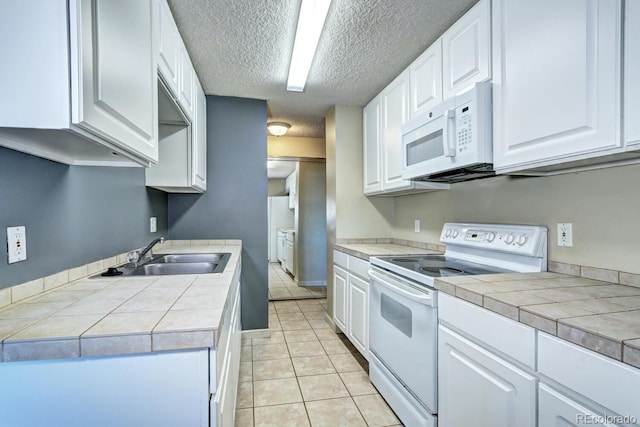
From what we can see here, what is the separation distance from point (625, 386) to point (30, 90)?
1.56m

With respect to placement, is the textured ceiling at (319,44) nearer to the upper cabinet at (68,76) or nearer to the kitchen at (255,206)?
the kitchen at (255,206)

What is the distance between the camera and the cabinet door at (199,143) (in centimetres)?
232

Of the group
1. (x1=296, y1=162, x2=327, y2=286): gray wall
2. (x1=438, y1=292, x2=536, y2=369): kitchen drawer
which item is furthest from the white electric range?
(x1=296, y1=162, x2=327, y2=286): gray wall

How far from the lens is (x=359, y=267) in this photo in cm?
244

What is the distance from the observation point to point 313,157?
4387 mm

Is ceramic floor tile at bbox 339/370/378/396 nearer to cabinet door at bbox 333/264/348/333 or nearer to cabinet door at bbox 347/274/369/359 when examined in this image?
cabinet door at bbox 347/274/369/359

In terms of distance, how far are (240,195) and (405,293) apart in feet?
6.30

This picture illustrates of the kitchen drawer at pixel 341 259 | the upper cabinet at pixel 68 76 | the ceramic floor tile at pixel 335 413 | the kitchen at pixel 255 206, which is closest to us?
the upper cabinet at pixel 68 76

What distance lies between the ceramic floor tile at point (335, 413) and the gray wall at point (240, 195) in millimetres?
1220

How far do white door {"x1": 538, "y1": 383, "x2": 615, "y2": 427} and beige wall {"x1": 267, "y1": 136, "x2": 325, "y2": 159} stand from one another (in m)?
3.75

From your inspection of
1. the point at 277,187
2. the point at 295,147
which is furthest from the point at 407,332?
the point at 277,187

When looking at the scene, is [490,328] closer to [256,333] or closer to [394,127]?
[394,127]

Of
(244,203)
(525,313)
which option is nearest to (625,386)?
(525,313)

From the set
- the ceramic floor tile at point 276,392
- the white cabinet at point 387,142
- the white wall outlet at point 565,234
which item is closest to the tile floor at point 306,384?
the ceramic floor tile at point 276,392
